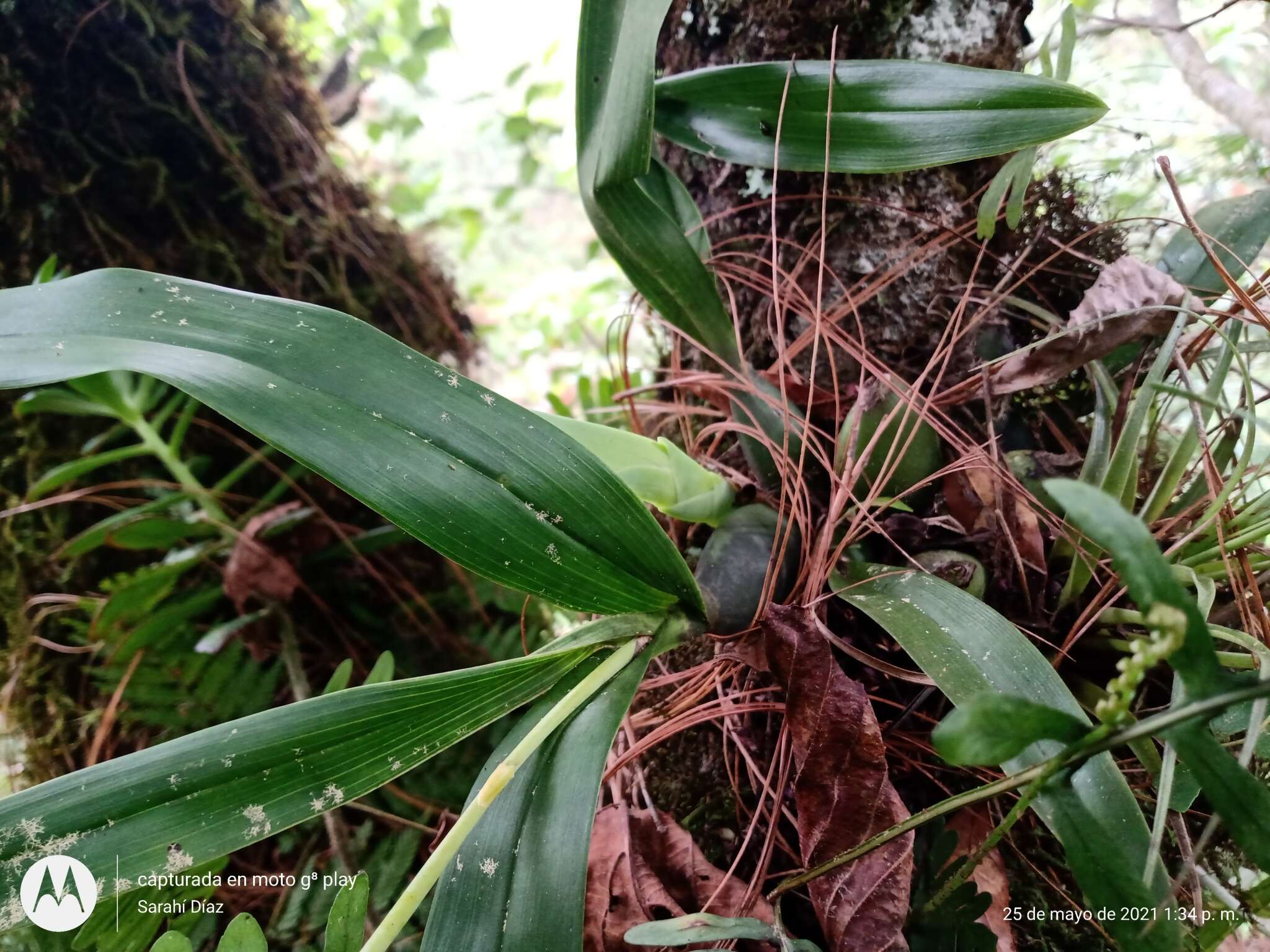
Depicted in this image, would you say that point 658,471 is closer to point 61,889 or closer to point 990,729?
point 990,729

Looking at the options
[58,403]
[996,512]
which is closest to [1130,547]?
[996,512]

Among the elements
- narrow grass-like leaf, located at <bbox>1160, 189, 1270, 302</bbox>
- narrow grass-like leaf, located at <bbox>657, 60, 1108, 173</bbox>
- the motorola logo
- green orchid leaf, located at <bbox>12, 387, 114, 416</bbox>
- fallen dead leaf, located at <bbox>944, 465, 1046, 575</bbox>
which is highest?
narrow grass-like leaf, located at <bbox>657, 60, 1108, 173</bbox>

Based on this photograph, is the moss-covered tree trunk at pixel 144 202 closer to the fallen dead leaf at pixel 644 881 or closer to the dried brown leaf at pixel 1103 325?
the fallen dead leaf at pixel 644 881

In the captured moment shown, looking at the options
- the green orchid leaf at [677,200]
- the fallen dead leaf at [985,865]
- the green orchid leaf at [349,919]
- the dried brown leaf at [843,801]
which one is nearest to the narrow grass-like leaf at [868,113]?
the green orchid leaf at [677,200]

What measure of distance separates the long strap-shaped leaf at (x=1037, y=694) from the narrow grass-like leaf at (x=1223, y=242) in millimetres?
383

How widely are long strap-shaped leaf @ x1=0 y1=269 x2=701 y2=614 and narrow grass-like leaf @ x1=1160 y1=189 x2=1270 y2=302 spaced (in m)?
0.52

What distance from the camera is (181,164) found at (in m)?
0.90

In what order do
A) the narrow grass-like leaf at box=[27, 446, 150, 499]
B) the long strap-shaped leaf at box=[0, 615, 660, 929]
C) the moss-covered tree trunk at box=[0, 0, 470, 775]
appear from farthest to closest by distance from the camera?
1. the moss-covered tree trunk at box=[0, 0, 470, 775]
2. the narrow grass-like leaf at box=[27, 446, 150, 499]
3. the long strap-shaped leaf at box=[0, 615, 660, 929]

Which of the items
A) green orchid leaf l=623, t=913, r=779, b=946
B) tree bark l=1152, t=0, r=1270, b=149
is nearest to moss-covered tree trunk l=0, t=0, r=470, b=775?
green orchid leaf l=623, t=913, r=779, b=946

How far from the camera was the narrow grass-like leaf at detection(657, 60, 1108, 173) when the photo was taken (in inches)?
19.3

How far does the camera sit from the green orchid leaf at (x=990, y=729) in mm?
250

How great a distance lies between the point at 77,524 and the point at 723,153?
0.90m

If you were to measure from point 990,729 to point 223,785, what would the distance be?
0.38m

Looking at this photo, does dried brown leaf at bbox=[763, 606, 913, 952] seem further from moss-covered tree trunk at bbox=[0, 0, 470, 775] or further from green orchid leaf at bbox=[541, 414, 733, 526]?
moss-covered tree trunk at bbox=[0, 0, 470, 775]
